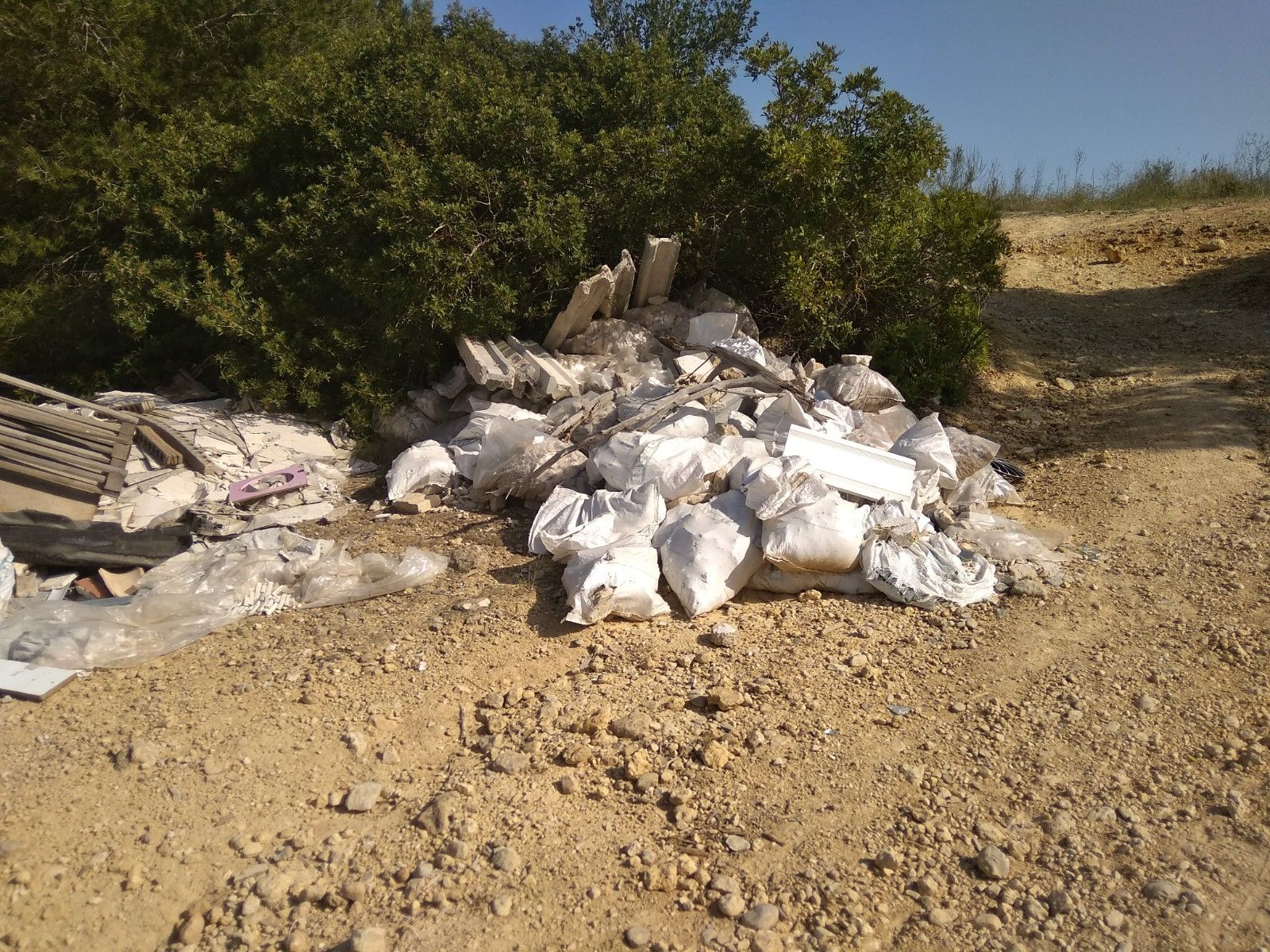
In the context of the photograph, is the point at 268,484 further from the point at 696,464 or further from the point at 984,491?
the point at 984,491

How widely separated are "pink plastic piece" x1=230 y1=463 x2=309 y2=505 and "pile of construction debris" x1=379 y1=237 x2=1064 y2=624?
57 centimetres

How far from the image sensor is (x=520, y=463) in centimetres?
429

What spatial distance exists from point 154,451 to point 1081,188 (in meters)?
12.0

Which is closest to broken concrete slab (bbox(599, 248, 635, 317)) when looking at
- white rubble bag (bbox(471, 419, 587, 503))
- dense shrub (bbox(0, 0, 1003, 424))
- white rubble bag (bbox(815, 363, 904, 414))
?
dense shrub (bbox(0, 0, 1003, 424))

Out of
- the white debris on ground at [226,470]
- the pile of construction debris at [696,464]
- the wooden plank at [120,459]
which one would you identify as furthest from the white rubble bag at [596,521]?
the wooden plank at [120,459]

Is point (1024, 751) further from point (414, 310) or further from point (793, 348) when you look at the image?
point (414, 310)

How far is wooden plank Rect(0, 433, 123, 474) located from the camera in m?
4.27

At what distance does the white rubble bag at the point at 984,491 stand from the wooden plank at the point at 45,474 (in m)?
4.25

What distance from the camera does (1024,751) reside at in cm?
257

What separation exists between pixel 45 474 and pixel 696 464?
322cm

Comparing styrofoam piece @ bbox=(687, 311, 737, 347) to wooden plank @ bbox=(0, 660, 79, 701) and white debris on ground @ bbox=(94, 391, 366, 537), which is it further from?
wooden plank @ bbox=(0, 660, 79, 701)

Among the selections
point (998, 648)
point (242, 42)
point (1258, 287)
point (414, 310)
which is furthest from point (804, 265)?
point (242, 42)

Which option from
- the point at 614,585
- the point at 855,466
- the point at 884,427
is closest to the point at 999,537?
the point at 855,466

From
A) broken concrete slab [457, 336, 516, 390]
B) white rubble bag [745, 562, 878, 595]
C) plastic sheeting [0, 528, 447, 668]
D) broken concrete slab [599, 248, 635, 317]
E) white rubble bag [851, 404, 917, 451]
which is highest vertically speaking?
broken concrete slab [599, 248, 635, 317]
